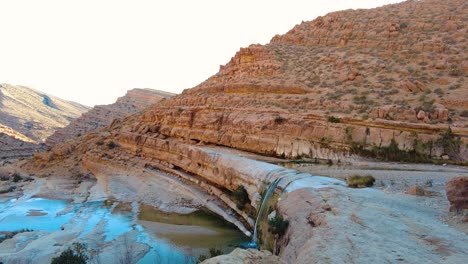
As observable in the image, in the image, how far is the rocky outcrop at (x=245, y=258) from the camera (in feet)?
19.5

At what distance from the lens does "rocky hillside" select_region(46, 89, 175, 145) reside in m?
54.6

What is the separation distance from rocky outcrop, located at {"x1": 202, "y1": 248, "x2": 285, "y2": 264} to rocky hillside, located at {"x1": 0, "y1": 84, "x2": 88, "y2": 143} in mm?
72695

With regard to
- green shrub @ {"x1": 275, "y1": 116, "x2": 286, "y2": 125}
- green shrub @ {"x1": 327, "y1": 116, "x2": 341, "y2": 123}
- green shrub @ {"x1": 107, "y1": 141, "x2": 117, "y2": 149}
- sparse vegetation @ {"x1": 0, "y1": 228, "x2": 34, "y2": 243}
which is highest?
green shrub @ {"x1": 327, "y1": 116, "x2": 341, "y2": 123}

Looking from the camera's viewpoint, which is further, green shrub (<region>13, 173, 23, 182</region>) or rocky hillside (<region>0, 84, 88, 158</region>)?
rocky hillside (<region>0, 84, 88, 158</region>)

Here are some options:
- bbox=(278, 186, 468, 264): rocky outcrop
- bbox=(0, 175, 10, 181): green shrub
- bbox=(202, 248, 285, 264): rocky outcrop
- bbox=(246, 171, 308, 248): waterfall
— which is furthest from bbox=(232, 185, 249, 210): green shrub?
bbox=(0, 175, 10, 181): green shrub

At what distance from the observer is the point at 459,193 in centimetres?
838

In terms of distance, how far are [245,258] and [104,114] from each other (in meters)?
58.8

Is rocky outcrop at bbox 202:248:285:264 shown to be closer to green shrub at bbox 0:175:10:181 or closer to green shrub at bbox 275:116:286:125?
green shrub at bbox 275:116:286:125

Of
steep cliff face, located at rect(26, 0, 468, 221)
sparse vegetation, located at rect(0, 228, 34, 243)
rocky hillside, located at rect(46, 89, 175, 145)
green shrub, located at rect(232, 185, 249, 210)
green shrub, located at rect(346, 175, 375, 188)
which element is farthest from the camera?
rocky hillside, located at rect(46, 89, 175, 145)

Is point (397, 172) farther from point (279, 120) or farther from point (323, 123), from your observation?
point (279, 120)

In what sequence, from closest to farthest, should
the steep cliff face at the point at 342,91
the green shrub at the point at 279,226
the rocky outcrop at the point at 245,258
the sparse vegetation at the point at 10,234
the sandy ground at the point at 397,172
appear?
the rocky outcrop at the point at 245,258
the green shrub at the point at 279,226
the sandy ground at the point at 397,172
the sparse vegetation at the point at 10,234
the steep cliff face at the point at 342,91

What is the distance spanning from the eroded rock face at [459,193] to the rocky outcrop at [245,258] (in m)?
4.64

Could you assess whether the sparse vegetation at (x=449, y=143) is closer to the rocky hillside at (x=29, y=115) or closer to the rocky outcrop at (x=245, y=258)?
the rocky outcrop at (x=245, y=258)

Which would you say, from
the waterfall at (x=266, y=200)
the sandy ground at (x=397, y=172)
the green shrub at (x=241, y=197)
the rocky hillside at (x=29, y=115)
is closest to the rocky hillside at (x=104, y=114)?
the rocky hillside at (x=29, y=115)
